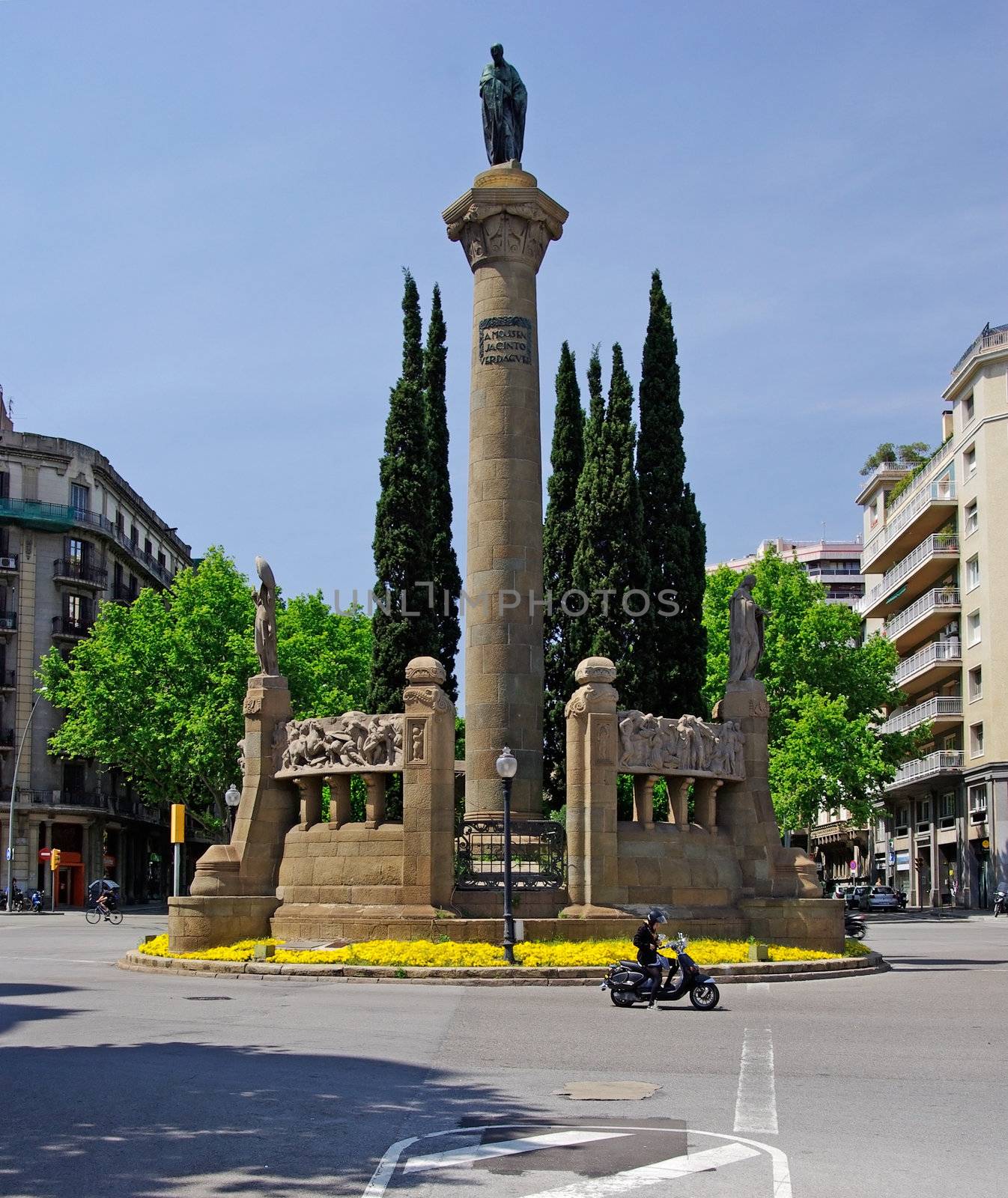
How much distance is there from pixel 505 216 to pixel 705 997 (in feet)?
54.0

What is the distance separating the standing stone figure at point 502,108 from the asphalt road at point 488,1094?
17.3 meters

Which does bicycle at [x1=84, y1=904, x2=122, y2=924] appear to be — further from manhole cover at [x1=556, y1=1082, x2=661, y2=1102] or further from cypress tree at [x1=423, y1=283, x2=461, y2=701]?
manhole cover at [x1=556, y1=1082, x2=661, y2=1102]

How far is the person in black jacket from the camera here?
60.9ft

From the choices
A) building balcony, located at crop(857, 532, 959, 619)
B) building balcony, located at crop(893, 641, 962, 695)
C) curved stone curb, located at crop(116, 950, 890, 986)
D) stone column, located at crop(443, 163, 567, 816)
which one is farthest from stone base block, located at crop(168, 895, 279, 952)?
building balcony, located at crop(857, 532, 959, 619)

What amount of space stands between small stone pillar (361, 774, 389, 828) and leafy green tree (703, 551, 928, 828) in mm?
25437

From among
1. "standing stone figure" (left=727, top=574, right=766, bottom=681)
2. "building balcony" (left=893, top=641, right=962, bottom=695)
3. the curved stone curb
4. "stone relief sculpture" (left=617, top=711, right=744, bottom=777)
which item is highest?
"building balcony" (left=893, top=641, right=962, bottom=695)

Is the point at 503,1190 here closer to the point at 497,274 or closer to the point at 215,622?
the point at 497,274

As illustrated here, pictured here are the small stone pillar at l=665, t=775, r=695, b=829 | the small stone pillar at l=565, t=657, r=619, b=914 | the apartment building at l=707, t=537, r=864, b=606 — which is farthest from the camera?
the apartment building at l=707, t=537, r=864, b=606

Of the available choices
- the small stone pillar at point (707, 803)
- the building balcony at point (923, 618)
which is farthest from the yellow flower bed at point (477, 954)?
the building balcony at point (923, 618)

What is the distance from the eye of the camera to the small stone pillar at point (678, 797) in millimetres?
26578

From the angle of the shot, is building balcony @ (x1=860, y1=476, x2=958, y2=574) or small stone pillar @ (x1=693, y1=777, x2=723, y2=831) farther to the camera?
building balcony @ (x1=860, y1=476, x2=958, y2=574)

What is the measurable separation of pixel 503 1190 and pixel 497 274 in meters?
22.9

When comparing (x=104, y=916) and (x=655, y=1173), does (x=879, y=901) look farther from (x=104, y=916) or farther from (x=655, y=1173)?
(x=655, y=1173)

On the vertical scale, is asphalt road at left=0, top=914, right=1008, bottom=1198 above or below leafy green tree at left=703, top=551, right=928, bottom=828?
below
